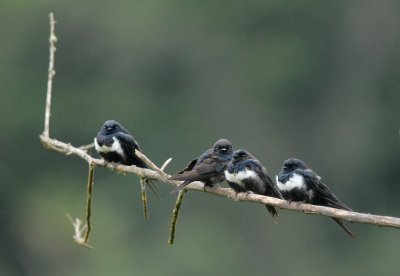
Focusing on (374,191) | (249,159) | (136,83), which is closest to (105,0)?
(136,83)

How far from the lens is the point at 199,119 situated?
39.7 metres

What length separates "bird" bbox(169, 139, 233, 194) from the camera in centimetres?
1289

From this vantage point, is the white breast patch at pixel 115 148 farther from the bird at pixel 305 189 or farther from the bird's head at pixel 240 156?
the bird at pixel 305 189

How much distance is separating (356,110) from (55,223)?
8.12 meters

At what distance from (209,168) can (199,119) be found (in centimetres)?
2627

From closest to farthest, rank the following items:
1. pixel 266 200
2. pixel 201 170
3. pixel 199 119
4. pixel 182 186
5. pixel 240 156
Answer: pixel 266 200
pixel 182 186
pixel 201 170
pixel 240 156
pixel 199 119

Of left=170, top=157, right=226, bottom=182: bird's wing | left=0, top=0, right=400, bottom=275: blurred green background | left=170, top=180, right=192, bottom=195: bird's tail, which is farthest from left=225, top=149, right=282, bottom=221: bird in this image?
left=0, top=0, right=400, bottom=275: blurred green background

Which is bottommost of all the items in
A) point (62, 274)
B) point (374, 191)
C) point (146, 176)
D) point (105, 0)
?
point (62, 274)

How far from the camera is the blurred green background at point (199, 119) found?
123 ft

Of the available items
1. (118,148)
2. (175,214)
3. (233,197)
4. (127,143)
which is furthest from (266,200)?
(127,143)

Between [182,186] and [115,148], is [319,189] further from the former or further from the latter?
[115,148]

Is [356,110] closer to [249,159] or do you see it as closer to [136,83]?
[136,83]

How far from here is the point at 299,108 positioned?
42062 millimetres

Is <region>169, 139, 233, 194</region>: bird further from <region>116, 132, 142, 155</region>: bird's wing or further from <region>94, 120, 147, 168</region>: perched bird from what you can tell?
<region>116, 132, 142, 155</region>: bird's wing
